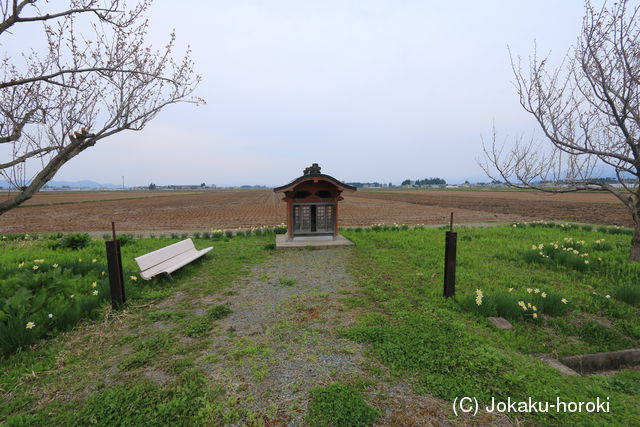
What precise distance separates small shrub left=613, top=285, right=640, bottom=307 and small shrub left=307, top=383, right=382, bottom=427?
552cm

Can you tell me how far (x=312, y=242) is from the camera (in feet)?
32.8

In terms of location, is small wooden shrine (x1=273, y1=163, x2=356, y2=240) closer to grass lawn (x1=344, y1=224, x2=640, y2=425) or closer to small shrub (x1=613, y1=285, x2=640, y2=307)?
grass lawn (x1=344, y1=224, x2=640, y2=425)

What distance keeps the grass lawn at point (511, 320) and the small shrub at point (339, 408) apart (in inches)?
25.9

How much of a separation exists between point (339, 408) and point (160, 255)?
5.73 meters

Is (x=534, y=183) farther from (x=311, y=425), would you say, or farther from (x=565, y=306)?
(x=311, y=425)

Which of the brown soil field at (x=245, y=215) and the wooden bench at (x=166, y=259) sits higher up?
the wooden bench at (x=166, y=259)

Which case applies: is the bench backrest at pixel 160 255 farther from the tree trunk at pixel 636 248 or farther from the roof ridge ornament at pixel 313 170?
the tree trunk at pixel 636 248

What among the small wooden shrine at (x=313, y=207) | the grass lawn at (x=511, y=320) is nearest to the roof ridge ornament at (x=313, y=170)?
the small wooden shrine at (x=313, y=207)

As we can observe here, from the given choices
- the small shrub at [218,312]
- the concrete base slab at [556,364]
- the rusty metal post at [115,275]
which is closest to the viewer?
the concrete base slab at [556,364]

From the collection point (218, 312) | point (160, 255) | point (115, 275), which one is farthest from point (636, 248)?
point (160, 255)

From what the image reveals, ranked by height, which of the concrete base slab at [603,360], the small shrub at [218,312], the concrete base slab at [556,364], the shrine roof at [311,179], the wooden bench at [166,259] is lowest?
Result: the concrete base slab at [603,360]

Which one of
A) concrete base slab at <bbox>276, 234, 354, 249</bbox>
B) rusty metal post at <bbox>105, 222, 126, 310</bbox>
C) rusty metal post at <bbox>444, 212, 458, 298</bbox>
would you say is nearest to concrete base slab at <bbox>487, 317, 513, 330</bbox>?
rusty metal post at <bbox>444, 212, 458, 298</bbox>

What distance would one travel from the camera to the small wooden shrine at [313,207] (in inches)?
402

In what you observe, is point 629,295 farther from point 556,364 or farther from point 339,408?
point 339,408
